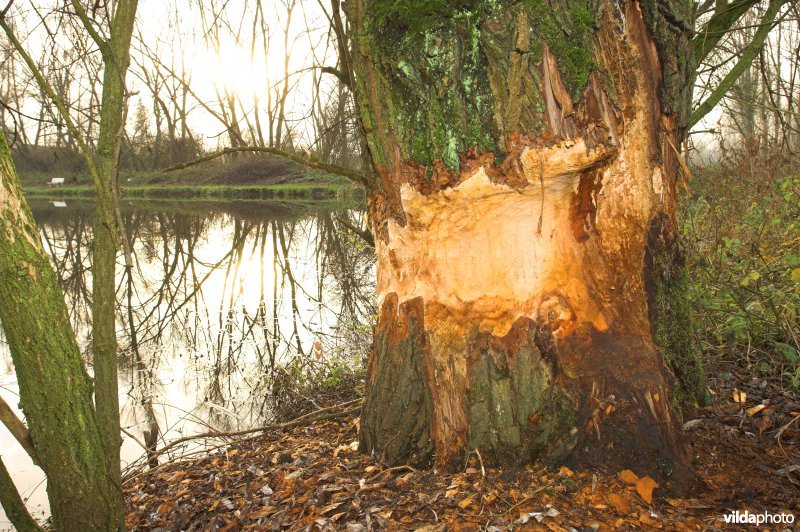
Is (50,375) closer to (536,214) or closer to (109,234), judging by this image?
(109,234)

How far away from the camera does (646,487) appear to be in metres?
2.10

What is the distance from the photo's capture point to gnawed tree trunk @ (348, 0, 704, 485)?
209cm

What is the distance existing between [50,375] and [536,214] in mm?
1804

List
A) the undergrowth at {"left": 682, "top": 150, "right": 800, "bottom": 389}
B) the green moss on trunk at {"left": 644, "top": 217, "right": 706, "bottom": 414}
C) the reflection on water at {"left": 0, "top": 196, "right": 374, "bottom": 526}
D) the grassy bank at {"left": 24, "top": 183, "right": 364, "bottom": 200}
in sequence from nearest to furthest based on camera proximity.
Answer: the green moss on trunk at {"left": 644, "top": 217, "right": 706, "bottom": 414} < the undergrowth at {"left": 682, "top": 150, "right": 800, "bottom": 389} < the reflection on water at {"left": 0, "top": 196, "right": 374, "bottom": 526} < the grassy bank at {"left": 24, "top": 183, "right": 364, "bottom": 200}

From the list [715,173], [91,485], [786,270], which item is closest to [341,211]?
[715,173]

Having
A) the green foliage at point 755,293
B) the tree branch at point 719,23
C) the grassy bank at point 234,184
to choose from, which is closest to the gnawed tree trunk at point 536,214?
the green foliage at point 755,293

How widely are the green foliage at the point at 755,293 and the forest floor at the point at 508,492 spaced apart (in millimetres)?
367

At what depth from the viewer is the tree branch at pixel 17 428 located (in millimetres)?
1889

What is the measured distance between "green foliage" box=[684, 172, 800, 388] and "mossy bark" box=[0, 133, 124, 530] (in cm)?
271

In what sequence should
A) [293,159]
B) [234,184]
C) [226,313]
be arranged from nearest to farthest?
1. [293,159]
2. [226,313]
3. [234,184]

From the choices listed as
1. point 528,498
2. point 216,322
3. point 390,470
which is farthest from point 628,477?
point 216,322

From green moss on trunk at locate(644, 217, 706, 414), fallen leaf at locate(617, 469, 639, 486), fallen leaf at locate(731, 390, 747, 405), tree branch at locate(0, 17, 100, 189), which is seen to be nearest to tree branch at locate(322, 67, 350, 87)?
tree branch at locate(0, 17, 100, 189)

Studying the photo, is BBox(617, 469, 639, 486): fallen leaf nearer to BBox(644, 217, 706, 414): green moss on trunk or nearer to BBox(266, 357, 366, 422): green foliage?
BBox(644, 217, 706, 414): green moss on trunk

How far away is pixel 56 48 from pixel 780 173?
7.78 metres
